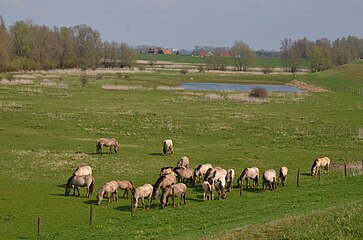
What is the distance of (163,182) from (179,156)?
11.6 m

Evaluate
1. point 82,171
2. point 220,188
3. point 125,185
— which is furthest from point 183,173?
point 82,171

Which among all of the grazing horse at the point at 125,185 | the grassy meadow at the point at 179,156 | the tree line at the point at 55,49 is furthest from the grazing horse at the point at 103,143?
the tree line at the point at 55,49

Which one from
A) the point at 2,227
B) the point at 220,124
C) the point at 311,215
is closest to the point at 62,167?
the point at 2,227

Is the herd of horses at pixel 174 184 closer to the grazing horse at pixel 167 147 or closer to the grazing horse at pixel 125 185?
the grazing horse at pixel 125 185

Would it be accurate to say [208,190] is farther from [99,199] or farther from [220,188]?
[99,199]

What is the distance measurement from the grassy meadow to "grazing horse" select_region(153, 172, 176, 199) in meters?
1.21

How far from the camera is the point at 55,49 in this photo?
14950 centimetres

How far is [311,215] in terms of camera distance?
19.3 m

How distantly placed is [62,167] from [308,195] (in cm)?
1514

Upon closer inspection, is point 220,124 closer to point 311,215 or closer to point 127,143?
point 127,143

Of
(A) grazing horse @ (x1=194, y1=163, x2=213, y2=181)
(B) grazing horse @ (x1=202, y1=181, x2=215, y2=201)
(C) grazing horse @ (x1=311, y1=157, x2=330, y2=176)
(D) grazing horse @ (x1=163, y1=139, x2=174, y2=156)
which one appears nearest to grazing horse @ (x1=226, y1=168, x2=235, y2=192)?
(B) grazing horse @ (x1=202, y1=181, x2=215, y2=201)

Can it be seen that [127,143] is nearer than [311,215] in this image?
No

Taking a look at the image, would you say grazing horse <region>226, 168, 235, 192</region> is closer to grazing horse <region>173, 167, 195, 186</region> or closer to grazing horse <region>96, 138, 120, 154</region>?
grazing horse <region>173, 167, 195, 186</region>

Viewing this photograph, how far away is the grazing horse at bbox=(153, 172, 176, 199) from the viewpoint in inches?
1035
